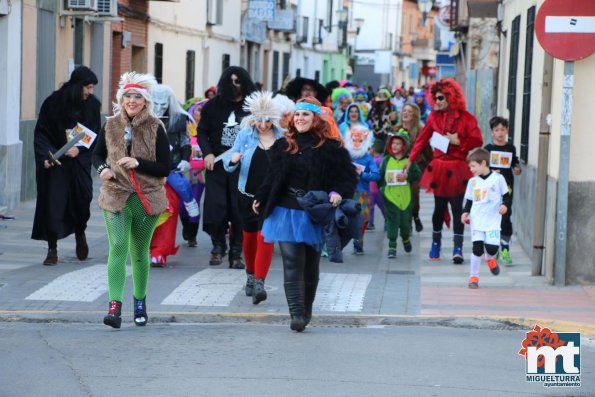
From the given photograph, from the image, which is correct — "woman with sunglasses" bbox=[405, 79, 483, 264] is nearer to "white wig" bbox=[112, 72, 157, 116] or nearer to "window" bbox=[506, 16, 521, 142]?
"window" bbox=[506, 16, 521, 142]

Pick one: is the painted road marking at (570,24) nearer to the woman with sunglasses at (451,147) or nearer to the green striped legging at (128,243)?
the woman with sunglasses at (451,147)

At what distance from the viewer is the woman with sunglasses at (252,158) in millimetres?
10703

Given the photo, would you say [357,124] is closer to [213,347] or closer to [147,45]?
[213,347]

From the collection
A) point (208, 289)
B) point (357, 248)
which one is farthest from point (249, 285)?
point (357, 248)

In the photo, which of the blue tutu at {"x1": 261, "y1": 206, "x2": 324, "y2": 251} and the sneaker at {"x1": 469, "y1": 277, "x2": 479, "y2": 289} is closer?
the blue tutu at {"x1": 261, "y1": 206, "x2": 324, "y2": 251}

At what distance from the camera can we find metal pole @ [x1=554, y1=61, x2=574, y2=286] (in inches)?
448

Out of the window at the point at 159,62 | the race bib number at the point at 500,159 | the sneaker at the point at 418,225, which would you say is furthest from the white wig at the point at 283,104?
the window at the point at 159,62

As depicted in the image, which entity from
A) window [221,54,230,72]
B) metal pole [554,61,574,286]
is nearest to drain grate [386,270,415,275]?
→ metal pole [554,61,574,286]

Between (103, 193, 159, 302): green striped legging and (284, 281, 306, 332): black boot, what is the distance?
1.06 metres

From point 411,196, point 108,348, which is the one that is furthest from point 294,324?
point 411,196

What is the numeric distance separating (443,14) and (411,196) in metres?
29.4

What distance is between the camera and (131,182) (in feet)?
30.5

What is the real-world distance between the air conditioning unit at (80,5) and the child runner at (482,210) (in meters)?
10.6

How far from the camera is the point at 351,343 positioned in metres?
8.74
